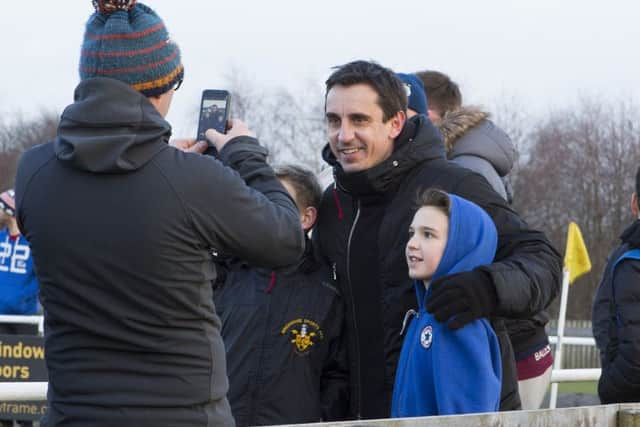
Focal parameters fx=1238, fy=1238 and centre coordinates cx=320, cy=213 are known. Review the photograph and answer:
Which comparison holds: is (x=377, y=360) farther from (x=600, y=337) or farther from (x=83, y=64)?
(x=600, y=337)

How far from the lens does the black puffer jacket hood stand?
117 inches

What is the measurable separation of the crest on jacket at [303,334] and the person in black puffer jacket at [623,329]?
1798mm

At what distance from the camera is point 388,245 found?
4148 millimetres

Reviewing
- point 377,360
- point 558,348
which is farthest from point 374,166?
point 558,348

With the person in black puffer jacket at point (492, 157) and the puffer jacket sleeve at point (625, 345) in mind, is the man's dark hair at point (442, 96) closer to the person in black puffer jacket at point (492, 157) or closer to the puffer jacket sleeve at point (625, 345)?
the person in black puffer jacket at point (492, 157)

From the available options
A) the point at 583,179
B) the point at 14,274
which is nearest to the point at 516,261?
the point at 14,274

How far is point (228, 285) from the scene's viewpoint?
461 centimetres

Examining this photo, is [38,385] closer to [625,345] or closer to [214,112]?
[214,112]

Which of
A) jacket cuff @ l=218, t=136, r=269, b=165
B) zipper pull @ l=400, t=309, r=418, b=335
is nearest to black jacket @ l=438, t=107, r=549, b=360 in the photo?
zipper pull @ l=400, t=309, r=418, b=335

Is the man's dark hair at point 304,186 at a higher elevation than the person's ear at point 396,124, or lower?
lower

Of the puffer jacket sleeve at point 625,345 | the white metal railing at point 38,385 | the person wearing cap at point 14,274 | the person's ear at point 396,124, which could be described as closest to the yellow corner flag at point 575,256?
the person wearing cap at point 14,274

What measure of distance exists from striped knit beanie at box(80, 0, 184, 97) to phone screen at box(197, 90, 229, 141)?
38 centimetres

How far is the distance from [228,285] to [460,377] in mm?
1107

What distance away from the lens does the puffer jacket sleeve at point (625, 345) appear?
5.50 m
